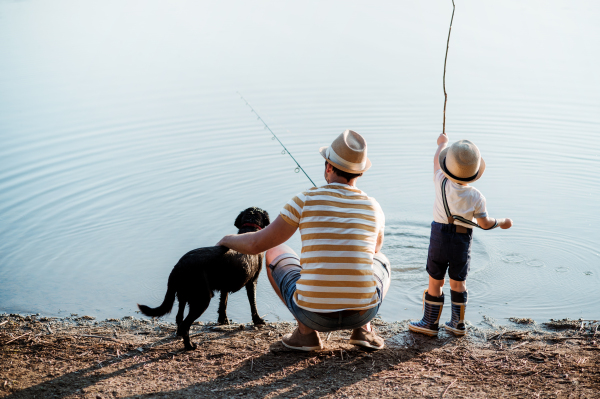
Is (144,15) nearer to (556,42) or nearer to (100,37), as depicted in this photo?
(100,37)

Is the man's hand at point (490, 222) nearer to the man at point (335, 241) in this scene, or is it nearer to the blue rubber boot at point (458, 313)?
the blue rubber boot at point (458, 313)

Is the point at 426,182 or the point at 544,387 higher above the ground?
the point at 426,182

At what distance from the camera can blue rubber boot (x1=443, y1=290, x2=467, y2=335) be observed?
370cm

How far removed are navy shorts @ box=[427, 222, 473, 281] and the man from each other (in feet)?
2.09

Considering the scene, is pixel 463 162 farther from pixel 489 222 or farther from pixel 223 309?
pixel 223 309

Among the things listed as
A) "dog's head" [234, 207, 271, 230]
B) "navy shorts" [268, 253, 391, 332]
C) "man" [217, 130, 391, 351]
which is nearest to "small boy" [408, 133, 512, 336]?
"navy shorts" [268, 253, 391, 332]

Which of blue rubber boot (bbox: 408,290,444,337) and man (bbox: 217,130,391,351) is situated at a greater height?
man (bbox: 217,130,391,351)

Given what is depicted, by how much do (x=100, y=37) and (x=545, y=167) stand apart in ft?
43.9

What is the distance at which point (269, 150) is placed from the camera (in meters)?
8.98

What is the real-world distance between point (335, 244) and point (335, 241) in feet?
0.05

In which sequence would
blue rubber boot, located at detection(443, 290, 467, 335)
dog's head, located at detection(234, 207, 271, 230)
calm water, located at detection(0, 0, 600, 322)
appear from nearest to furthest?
blue rubber boot, located at detection(443, 290, 467, 335)
dog's head, located at detection(234, 207, 271, 230)
calm water, located at detection(0, 0, 600, 322)

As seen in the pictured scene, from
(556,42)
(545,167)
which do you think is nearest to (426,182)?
(545,167)

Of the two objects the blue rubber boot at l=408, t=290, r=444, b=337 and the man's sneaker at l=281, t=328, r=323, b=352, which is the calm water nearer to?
the blue rubber boot at l=408, t=290, r=444, b=337

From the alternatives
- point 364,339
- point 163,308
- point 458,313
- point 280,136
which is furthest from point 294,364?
point 280,136
